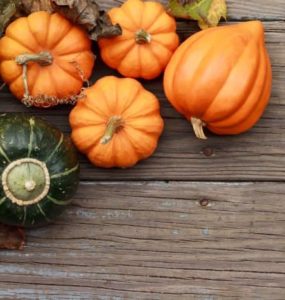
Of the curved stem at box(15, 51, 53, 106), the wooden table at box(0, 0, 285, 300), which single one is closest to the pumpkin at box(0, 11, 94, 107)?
the curved stem at box(15, 51, 53, 106)

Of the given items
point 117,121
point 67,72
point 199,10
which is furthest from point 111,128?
point 199,10

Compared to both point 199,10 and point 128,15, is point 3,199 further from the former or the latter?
point 199,10

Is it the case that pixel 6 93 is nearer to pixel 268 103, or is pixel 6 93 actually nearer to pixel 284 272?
pixel 268 103

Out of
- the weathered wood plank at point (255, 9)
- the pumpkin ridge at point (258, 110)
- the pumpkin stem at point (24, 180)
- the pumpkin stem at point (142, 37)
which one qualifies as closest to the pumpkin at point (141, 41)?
the pumpkin stem at point (142, 37)

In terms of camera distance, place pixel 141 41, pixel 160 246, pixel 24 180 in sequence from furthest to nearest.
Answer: pixel 160 246, pixel 141 41, pixel 24 180

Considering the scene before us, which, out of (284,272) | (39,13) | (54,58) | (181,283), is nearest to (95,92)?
(54,58)

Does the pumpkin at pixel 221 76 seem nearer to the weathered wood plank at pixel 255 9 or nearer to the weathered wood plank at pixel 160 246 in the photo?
the weathered wood plank at pixel 255 9
